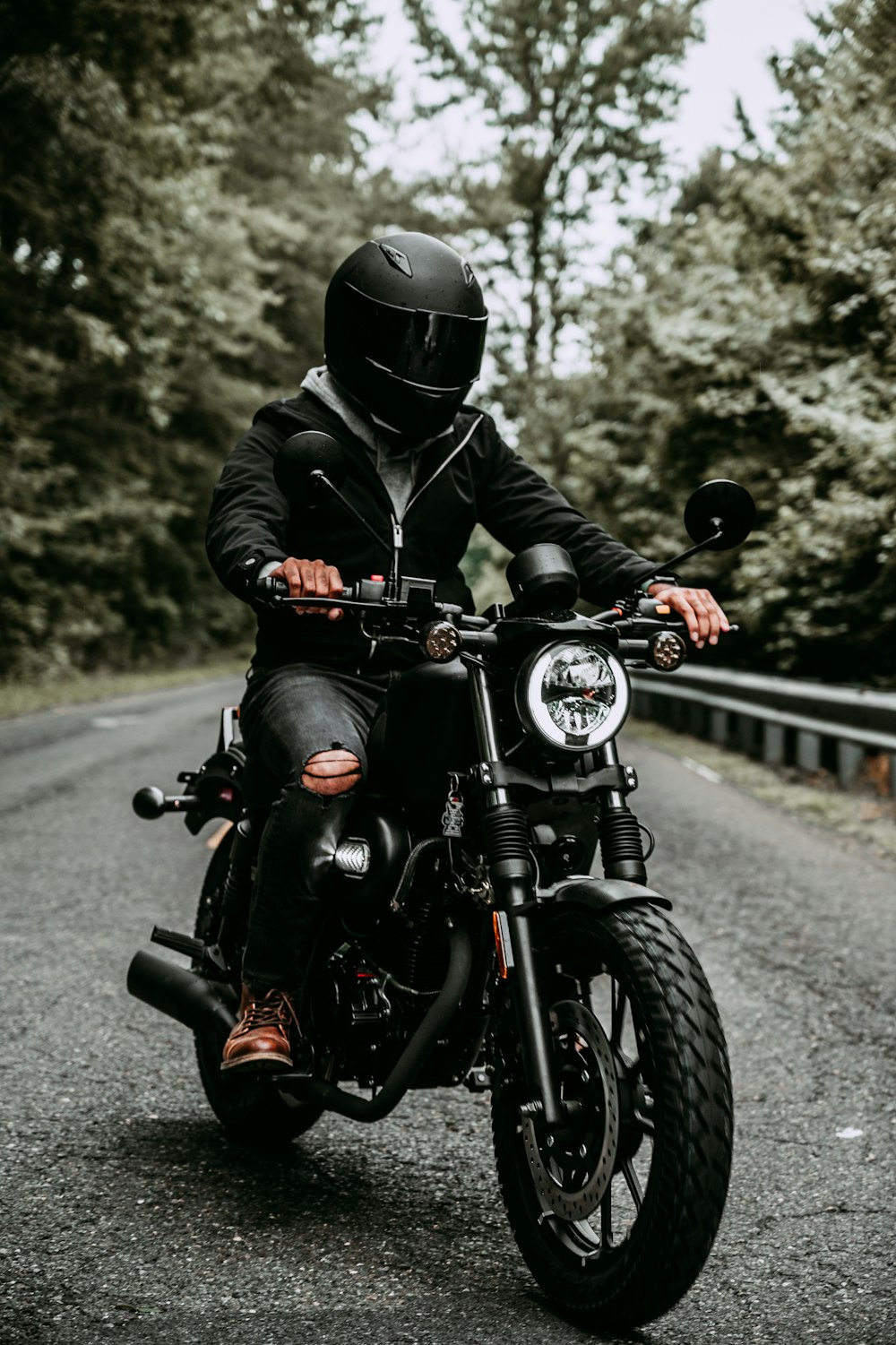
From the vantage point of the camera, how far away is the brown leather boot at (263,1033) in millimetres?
3162

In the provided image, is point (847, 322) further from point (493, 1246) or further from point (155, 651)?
point (155, 651)

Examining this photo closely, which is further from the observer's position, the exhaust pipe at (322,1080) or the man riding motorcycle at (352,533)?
the man riding motorcycle at (352,533)

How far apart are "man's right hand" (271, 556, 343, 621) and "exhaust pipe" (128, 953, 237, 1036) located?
1.29 meters

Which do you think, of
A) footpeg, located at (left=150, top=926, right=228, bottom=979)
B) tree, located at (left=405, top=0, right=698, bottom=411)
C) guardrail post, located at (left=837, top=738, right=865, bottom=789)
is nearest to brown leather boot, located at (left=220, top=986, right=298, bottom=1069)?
footpeg, located at (left=150, top=926, right=228, bottom=979)

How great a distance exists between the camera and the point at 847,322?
14.6 metres

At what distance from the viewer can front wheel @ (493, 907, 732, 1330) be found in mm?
2471

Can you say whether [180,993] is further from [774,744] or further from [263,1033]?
[774,744]

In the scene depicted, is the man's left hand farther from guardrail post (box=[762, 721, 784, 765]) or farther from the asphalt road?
guardrail post (box=[762, 721, 784, 765])

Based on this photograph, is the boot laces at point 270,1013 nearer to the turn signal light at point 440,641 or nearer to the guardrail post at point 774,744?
the turn signal light at point 440,641

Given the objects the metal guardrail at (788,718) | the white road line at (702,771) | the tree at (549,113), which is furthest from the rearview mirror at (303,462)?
the tree at (549,113)

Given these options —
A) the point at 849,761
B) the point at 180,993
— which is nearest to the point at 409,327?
the point at 180,993

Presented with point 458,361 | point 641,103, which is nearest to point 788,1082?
point 458,361

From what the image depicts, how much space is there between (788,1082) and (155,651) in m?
32.1

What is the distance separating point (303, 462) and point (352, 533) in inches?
28.3
